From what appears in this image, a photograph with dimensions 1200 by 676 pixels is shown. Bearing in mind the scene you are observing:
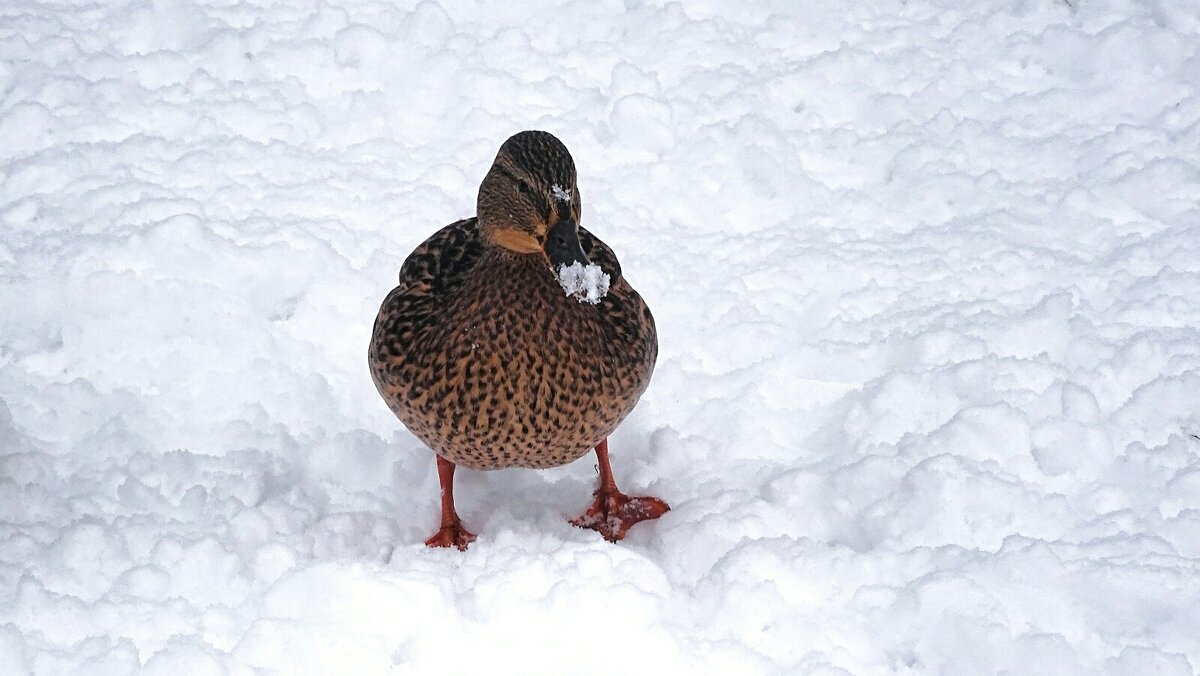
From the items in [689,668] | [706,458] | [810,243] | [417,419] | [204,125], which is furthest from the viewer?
[204,125]

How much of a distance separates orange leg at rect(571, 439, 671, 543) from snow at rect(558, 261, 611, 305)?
2.92ft

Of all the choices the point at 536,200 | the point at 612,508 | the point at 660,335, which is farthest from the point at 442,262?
the point at 660,335

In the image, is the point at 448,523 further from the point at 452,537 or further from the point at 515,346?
the point at 515,346

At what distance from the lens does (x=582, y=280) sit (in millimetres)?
2697

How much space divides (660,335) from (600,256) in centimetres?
83

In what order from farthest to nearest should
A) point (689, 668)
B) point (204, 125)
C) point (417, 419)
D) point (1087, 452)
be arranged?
point (204, 125)
point (1087, 452)
point (417, 419)
point (689, 668)

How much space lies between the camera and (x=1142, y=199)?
4.54 metres

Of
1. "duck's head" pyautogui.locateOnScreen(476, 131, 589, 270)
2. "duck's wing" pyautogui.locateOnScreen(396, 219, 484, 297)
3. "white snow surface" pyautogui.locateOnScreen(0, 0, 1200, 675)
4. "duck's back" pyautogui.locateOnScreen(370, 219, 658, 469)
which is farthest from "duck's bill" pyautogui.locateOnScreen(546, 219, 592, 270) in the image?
"white snow surface" pyautogui.locateOnScreen(0, 0, 1200, 675)

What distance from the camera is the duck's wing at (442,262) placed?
10.8ft

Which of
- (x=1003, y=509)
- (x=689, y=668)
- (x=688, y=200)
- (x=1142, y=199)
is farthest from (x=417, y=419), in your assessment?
(x=1142, y=199)

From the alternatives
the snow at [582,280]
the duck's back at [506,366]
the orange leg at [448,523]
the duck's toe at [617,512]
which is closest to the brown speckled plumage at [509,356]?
the duck's back at [506,366]

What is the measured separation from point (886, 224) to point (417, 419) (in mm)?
2406

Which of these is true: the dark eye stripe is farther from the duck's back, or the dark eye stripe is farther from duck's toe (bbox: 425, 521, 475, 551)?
duck's toe (bbox: 425, 521, 475, 551)

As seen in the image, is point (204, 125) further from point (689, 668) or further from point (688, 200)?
point (689, 668)
